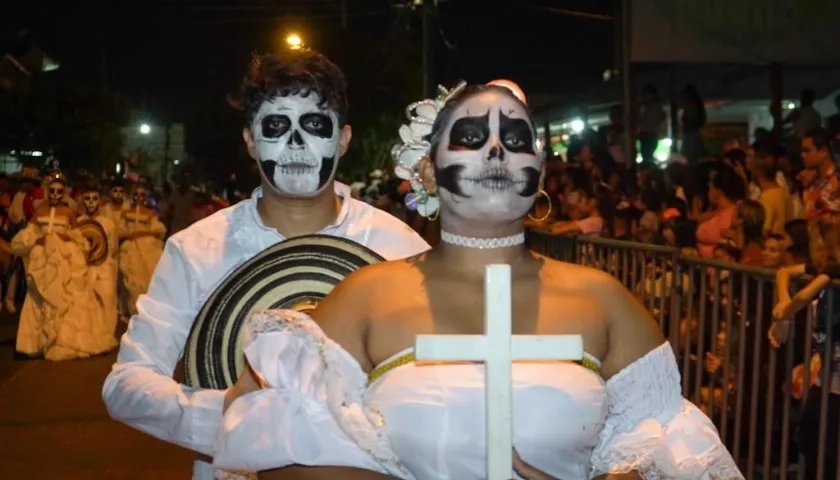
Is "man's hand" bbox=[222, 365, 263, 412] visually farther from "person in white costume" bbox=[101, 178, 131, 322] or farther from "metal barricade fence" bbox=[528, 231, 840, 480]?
"person in white costume" bbox=[101, 178, 131, 322]

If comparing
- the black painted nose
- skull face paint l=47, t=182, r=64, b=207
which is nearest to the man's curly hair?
the black painted nose

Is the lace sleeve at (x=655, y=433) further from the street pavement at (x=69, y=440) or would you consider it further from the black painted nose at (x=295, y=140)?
the street pavement at (x=69, y=440)

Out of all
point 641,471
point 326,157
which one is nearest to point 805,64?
point 326,157

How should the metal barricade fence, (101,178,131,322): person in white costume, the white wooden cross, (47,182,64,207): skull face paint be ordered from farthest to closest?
(101,178,131,322): person in white costume < (47,182,64,207): skull face paint < the metal barricade fence < the white wooden cross

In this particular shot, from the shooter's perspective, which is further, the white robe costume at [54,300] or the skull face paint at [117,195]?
the skull face paint at [117,195]

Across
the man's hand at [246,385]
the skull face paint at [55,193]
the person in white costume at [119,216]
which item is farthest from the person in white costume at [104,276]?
the man's hand at [246,385]

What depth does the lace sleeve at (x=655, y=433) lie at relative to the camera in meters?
2.88

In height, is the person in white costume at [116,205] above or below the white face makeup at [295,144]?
below

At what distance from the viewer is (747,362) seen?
6359 millimetres

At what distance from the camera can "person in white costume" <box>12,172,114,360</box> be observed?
13055 millimetres

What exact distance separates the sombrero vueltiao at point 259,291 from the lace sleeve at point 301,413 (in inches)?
25.9

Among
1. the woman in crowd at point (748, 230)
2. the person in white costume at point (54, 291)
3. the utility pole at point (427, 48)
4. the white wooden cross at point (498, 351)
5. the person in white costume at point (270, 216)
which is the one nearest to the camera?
the white wooden cross at point (498, 351)

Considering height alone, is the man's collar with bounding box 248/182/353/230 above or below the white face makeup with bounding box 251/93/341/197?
below

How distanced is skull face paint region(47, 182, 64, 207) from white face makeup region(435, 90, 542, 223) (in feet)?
34.5
